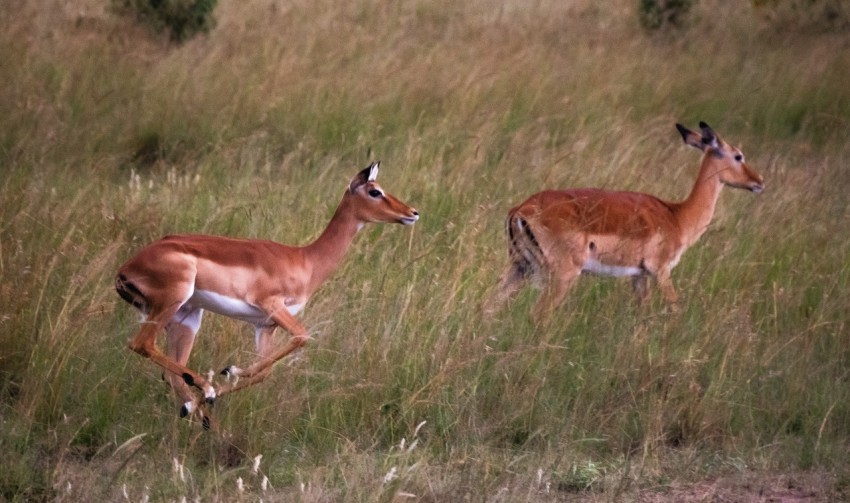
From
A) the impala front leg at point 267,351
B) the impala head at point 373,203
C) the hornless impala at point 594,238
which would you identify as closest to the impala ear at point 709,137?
the hornless impala at point 594,238

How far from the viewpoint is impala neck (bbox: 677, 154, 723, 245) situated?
6883mm

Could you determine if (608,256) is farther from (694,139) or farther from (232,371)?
(232,371)

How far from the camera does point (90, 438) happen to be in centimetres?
475

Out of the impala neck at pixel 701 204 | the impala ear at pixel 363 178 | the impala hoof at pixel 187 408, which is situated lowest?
the impala neck at pixel 701 204

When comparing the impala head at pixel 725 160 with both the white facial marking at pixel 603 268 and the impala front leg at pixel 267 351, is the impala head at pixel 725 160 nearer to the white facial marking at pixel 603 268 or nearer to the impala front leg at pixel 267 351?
the white facial marking at pixel 603 268

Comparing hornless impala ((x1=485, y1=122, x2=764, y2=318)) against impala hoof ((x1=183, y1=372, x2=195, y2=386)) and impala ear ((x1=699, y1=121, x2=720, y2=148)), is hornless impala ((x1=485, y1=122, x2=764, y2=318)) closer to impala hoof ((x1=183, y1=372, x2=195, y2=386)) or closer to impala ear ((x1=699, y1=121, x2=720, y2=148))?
impala ear ((x1=699, y1=121, x2=720, y2=148))

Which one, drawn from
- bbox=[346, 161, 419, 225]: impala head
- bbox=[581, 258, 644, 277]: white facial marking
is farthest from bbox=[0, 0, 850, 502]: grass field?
bbox=[346, 161, 419, 225]: impala head

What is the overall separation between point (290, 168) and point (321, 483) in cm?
390

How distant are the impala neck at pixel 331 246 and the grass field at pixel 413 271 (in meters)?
0.20

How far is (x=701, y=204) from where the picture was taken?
712 centimetres

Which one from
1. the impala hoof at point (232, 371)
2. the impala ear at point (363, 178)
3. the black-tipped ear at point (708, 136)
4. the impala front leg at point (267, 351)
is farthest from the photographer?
the black-tipped ear at point (708, 136)

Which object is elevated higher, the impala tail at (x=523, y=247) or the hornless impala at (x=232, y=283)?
the hornless impala at (x=232, y=283)

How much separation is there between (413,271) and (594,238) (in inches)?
38.2

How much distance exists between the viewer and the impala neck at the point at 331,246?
5500 mm
